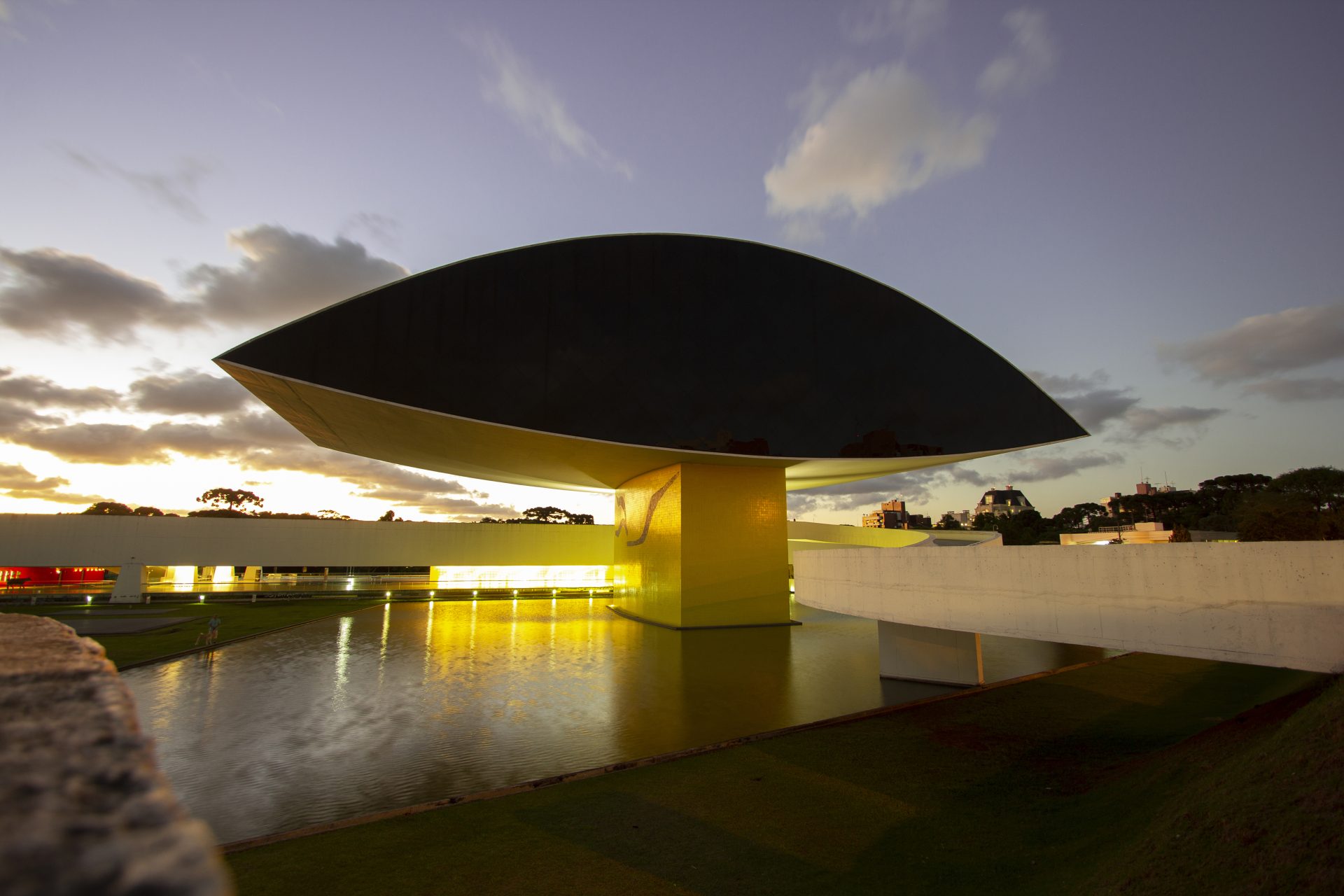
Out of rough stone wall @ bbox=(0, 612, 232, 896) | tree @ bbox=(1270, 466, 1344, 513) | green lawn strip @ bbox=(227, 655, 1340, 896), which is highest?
tree @ bbox=(1270, 466, 1344, 513)

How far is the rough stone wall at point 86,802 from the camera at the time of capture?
0.61 metres

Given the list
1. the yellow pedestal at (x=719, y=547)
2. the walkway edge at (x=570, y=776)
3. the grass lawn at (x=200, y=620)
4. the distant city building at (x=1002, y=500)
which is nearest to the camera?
the walkway edge at (x=570, y=776)

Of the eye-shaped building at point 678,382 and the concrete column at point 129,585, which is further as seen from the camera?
the concrete column at point 129,585

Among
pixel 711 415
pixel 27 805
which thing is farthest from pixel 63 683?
pixel 711 415

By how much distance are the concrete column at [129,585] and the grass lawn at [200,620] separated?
18.9 inches

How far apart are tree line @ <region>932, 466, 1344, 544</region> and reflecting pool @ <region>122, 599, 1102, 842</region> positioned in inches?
479

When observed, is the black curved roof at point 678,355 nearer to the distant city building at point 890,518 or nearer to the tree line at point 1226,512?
the tree line at point 1226,512

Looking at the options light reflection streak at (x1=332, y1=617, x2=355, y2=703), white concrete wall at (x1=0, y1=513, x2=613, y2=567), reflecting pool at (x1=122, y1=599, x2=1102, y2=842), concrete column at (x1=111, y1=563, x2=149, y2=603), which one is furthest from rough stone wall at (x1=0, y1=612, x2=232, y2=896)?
white concrete wall at (x1=0, y1=513, x2=613, y2=567)

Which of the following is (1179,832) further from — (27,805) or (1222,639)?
(27,805)


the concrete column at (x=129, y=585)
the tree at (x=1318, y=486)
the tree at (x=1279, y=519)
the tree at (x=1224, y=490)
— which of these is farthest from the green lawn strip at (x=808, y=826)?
the tree at (x=1224, y=490)

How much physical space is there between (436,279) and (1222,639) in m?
18.2

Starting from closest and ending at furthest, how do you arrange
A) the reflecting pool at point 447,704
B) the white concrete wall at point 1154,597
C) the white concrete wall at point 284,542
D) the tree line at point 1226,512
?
the white concrete wall at point 1154,597
the reflecting pool at point 447,704
the tree line at point 1226,512
the white concrete wall at point 284,542

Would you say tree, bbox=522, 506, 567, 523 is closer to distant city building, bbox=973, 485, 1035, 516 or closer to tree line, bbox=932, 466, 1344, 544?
tree line, bbox=932, 466, 1344, 544

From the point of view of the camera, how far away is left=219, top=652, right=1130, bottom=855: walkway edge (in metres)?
6.30
